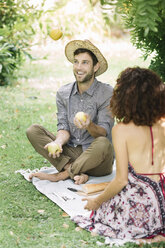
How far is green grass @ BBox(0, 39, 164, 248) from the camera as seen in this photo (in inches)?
125

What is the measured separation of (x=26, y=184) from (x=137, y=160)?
166 cm

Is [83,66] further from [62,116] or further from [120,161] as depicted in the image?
[120,161]

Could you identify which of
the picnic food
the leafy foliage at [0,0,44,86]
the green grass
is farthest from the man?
the leafy foliage at [0,0,44,86]

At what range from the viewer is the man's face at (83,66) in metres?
4.21

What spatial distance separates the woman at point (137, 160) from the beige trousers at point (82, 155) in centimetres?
96

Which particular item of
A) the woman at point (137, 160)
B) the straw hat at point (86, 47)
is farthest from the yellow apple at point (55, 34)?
the woman at point (137, 160)

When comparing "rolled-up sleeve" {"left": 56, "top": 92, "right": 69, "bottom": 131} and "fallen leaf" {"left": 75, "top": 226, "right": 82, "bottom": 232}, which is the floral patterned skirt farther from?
"rolled-up sleeve" {"left": 56, "top": 92, "right": 69, "bottom": 131}

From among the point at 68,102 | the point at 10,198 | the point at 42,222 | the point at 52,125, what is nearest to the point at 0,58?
the point at 52,125

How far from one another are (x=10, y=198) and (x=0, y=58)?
4494 mm

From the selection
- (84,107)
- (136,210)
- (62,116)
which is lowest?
(136,210)

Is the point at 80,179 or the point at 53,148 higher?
the point at 53,148

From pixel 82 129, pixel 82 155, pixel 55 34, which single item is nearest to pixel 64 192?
pixel 82 155

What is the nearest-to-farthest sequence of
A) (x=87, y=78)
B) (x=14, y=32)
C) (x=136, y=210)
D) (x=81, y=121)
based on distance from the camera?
(x=136, y=210), (x=81, y=121), (x=87, y=78), (x=14, y=32)

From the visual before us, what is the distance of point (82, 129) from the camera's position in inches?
171
